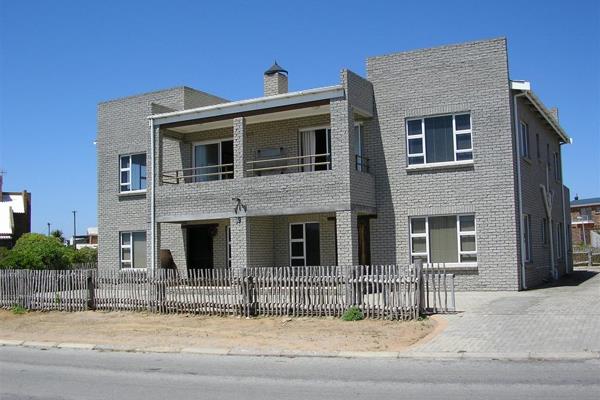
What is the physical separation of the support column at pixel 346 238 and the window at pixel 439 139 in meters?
3.21

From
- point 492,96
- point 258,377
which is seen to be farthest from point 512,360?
point 492,96

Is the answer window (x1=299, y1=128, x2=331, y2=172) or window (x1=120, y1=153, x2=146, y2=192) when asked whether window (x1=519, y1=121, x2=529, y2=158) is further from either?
window (x1=120, y1=153, x2=146, y2=192)

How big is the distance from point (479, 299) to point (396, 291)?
3949mm

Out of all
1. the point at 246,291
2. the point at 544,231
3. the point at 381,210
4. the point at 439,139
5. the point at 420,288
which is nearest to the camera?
the point at 420,288

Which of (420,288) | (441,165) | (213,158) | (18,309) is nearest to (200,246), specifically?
(213,158)

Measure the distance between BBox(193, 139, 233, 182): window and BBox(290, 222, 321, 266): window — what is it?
3.70 metres

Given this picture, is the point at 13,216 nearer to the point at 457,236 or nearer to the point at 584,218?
the point at 457,236

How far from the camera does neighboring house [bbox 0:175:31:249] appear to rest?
53.0 meters

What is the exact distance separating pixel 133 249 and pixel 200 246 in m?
3.05

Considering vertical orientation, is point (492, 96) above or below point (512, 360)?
above

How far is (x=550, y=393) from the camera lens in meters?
7.88

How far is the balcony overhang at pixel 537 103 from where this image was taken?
19859 millimetres

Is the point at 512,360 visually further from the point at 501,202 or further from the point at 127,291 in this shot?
the point at 127,291

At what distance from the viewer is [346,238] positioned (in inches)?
760
